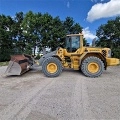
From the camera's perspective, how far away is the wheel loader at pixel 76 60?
7477mm

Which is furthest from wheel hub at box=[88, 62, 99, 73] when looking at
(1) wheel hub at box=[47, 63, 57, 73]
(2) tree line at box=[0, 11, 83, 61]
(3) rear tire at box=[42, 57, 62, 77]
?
(2) tree line at box=[0, 11, 83, 61]

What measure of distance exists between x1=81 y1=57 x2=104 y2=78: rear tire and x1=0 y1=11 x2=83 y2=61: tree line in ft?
41.2

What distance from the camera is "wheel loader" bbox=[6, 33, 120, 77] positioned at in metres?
7.48

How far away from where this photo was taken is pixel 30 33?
773 inches

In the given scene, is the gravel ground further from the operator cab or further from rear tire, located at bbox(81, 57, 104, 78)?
the operator cab

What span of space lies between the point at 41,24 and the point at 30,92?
627 inches

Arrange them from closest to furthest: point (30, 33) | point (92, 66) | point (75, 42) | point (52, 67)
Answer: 1. point (92, 66)
2. point (52, 67)
3. point (75, 42)
4. point (30, 33)

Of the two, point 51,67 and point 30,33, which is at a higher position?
point 30,33

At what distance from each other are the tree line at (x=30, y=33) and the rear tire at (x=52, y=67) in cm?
1206

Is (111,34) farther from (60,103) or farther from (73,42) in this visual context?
(60,103)

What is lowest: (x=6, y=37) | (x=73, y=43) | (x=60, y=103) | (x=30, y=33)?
(x=60, y=103)

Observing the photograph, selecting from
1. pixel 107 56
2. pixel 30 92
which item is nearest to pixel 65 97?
pixel 30 92

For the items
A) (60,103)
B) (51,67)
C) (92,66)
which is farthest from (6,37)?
(60,103)

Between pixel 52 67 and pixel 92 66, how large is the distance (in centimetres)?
187
